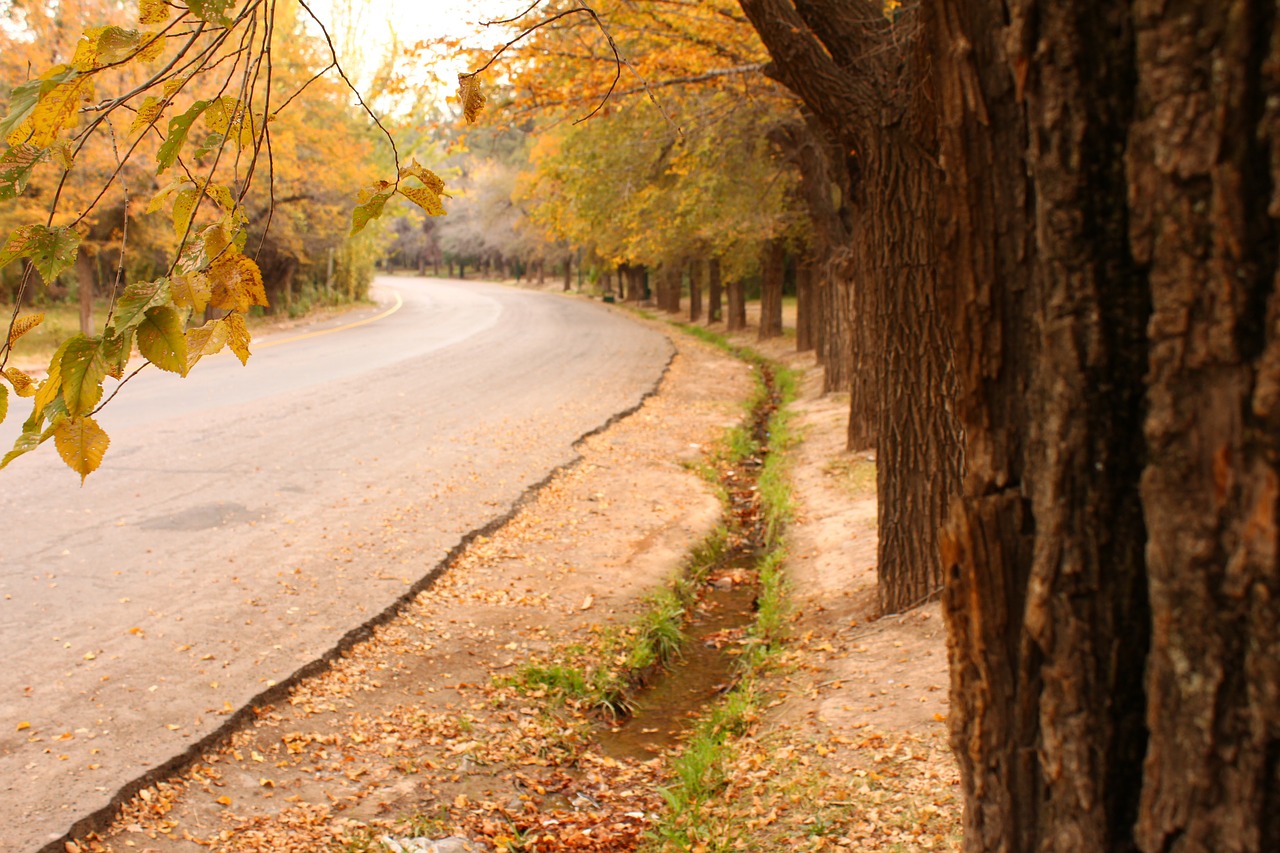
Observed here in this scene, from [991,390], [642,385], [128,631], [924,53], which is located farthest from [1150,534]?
[642,385]

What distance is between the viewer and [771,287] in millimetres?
25250

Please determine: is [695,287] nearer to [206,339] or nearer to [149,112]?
[149,112]

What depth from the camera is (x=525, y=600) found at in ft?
24.7

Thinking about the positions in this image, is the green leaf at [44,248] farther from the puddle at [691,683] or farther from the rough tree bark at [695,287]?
the rough tree bark at [695,287]

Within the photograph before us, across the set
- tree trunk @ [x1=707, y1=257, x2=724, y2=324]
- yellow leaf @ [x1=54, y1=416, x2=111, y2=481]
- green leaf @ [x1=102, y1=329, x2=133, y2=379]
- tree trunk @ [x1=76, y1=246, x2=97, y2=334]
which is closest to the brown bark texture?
green leaf @ [x1=102, y1=329, x2=133, y2=379]

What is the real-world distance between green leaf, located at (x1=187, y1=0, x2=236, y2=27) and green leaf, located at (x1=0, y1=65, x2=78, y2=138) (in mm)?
254

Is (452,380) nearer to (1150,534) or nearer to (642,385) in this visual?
(642,385)

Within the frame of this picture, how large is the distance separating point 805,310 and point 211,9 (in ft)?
69.9

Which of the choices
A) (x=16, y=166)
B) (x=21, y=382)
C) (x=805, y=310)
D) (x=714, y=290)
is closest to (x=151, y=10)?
(x=16, y=166)

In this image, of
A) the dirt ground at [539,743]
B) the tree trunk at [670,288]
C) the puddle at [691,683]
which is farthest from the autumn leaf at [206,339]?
the tree trunk at [670,288]

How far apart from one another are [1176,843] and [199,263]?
6.49 feet

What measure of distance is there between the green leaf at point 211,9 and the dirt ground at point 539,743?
11.0 feet

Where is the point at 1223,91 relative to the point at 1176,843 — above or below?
above

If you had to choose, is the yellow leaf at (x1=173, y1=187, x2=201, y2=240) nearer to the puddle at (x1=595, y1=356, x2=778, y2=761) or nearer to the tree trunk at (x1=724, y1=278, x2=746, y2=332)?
the puddle at (x1=595, y1=356, x2=778, y2=761)
